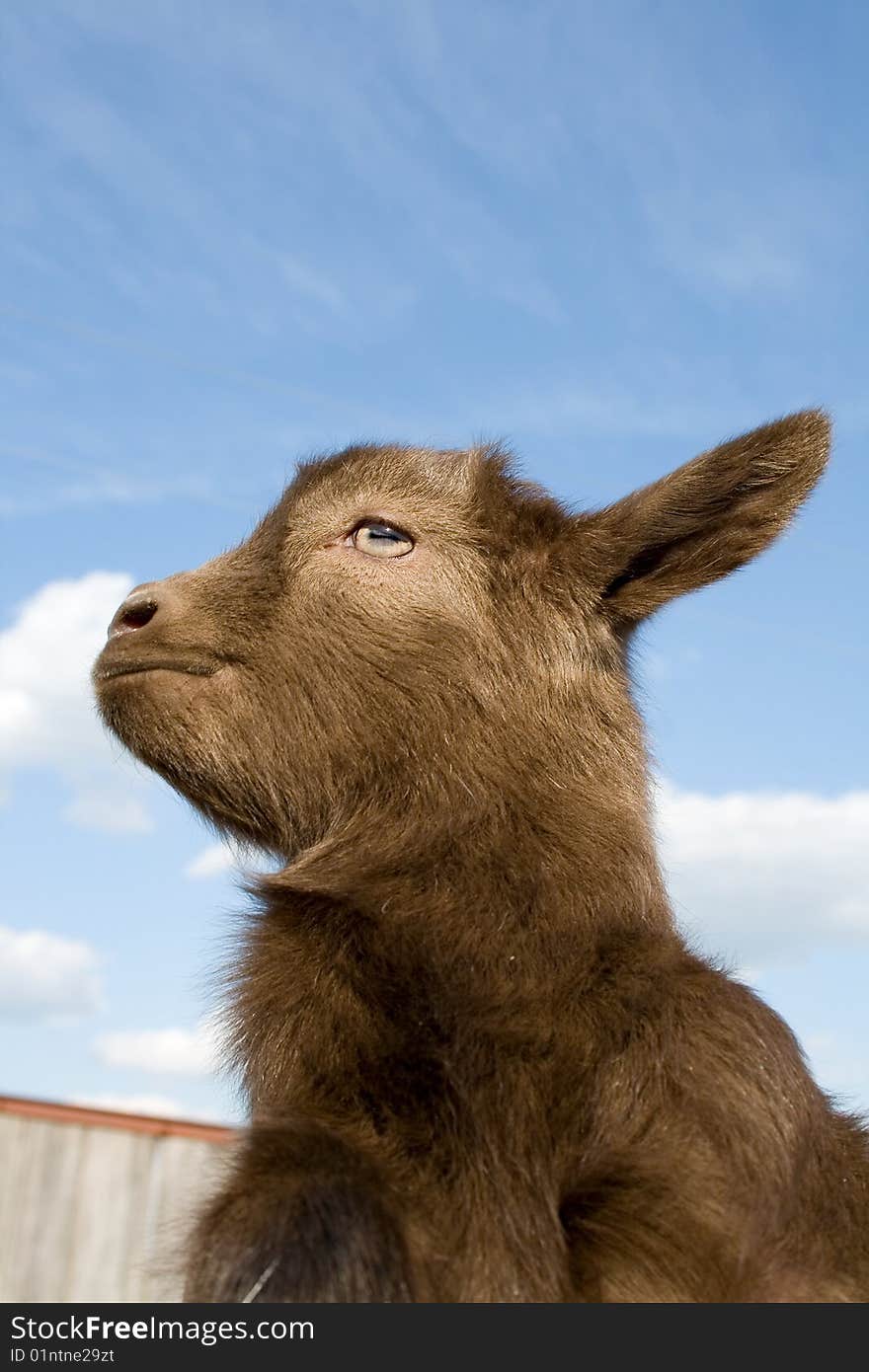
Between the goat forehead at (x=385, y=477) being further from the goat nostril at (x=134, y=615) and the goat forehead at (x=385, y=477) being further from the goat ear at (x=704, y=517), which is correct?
the goat nostril at (x=134, y=615)

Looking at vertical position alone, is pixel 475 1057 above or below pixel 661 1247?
above

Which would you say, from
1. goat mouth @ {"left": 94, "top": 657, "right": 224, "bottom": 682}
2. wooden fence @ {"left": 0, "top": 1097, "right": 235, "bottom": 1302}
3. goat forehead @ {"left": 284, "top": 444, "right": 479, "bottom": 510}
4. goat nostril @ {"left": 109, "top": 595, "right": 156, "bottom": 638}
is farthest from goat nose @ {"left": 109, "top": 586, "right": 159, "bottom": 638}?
wooden fence @ {"left": 0, "top": 1097, "right": 235, "bottom": 1302}

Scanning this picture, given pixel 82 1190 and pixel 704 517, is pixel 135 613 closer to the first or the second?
pixel 704 517

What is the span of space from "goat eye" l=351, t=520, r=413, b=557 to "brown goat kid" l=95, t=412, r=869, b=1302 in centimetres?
2

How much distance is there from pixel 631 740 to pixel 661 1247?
1967 millimetres

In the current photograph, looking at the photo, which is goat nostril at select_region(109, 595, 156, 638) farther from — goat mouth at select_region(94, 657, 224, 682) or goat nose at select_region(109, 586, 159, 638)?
goat mouth at select_region(94, 657, 224, 682)

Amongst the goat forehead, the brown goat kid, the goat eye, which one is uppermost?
the goat forehead

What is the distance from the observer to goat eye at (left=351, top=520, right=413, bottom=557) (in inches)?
214

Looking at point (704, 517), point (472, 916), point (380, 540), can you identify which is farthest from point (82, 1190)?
point (704, 517)

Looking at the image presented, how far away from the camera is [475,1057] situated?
3861 millimetres
